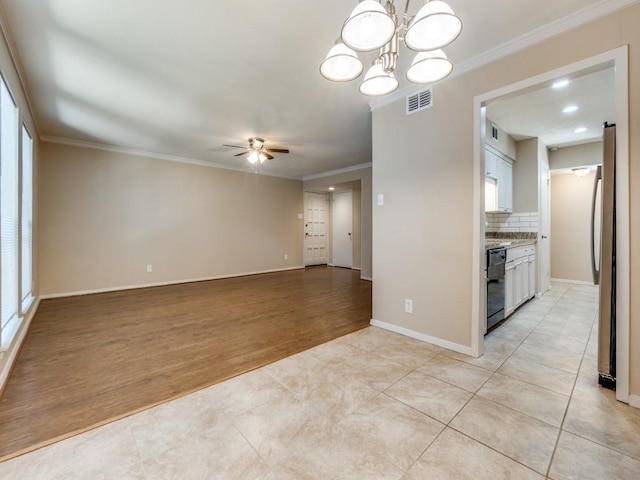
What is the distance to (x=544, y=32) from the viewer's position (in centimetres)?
194

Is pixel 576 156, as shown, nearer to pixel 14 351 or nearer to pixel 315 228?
pixel 315 228

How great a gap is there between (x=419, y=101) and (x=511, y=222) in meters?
3.14

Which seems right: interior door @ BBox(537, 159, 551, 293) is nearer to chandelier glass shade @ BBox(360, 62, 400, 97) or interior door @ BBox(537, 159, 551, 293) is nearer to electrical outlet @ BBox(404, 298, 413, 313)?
electrical outlet @ BBox(404, 298, 413, 313)

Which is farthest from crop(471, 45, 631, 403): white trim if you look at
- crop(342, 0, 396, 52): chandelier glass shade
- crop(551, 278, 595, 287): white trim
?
crop(551, 278, 595, 287): white trim

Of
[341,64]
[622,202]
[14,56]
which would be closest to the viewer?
[341,64]

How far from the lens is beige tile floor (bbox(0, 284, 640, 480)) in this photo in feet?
4.13

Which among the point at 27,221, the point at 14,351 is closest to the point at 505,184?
the point at 14,351

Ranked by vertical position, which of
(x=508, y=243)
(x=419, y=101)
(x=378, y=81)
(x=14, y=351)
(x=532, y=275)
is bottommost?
(x=14, y=351)

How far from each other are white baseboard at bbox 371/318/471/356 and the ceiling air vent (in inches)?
86.5

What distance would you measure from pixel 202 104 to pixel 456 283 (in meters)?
3.30

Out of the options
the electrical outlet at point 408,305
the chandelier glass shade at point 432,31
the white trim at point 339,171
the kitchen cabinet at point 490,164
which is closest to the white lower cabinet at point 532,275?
the kitchen cabinet at point 490,164

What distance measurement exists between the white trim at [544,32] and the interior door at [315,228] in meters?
5.68

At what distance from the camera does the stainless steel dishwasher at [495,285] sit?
2.70 m

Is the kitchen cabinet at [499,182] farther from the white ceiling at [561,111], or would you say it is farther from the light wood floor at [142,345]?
the light wood floor at [142,345]
